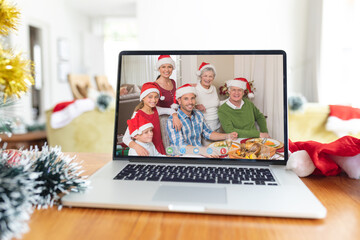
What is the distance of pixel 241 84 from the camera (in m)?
0.72

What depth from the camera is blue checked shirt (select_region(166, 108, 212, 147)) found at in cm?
72

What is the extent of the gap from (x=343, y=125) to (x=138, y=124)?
5.53 ft

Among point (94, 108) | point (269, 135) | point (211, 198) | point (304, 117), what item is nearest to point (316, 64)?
point (304, 117)

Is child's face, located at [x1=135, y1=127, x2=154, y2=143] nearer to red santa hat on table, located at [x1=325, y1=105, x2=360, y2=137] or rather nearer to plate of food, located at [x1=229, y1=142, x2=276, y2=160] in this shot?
plate of food, located at [x1=229, y1=142, x2=276, y2=160]

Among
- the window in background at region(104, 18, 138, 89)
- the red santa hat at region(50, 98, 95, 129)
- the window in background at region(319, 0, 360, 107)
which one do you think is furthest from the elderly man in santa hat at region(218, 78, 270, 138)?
the window in background at region(104, 18, 138, 89)

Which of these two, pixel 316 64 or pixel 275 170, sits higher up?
pixel 316 64

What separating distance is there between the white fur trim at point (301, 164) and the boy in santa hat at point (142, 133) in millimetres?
293

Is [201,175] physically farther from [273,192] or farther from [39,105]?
[39,105]

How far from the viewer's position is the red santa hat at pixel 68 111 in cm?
220

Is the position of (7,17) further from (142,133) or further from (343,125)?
(343,125)

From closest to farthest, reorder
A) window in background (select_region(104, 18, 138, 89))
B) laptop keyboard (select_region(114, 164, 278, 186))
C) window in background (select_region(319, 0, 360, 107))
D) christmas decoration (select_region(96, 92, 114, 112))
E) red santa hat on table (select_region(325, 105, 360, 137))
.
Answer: laptop keyboard (select_region(114, 164, 278, 186)) < red santa hat on table (select_region(325, 105, 360, 137)) < christmas decoration (select_region(96, 92, 114, 112)) < window in background (select_region(319, 0, 360, 107)) < window in background (select_region(104, 18, 138, 89))

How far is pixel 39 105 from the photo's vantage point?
5.28 m

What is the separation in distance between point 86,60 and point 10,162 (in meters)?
6.46

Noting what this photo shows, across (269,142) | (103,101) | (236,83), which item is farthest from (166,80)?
(103,101)
